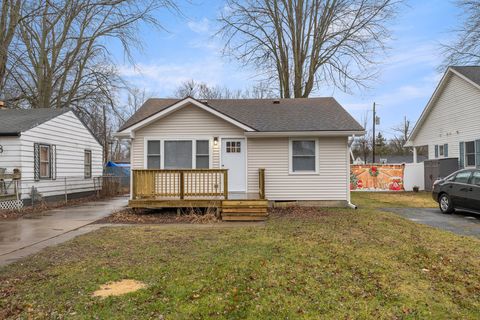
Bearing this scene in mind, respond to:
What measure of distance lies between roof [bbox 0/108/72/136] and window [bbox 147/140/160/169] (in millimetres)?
4432

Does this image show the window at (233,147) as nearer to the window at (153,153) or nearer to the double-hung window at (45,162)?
the window at (153,153)

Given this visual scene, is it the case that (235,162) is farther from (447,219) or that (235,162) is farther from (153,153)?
(447,219)

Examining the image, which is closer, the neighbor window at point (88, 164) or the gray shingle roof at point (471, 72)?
the gray shingle roof at point (471, 72)

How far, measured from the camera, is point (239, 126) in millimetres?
11789

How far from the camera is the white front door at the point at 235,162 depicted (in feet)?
40.6

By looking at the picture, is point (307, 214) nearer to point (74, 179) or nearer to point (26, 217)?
point (26, 217)

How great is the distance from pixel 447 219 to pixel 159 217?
8.41 metres

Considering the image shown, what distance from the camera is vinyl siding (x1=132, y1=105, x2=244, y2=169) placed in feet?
39.9

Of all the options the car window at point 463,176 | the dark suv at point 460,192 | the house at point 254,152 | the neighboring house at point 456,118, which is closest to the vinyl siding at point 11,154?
the house at point 254,152

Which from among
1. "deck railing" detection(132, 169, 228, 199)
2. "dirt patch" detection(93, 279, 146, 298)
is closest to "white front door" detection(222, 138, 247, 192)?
"deck railing" detection(132, 169, 228, 199)

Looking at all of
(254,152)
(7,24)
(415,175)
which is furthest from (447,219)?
(7,24)

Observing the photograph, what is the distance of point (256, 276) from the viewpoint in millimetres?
4828

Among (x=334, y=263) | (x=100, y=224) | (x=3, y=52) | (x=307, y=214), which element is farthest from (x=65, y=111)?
(x=334, y=263)

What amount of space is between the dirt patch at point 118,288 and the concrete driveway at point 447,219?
720cm
